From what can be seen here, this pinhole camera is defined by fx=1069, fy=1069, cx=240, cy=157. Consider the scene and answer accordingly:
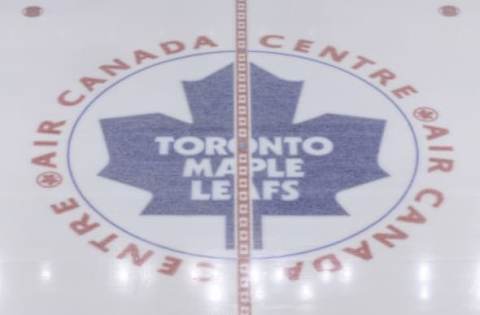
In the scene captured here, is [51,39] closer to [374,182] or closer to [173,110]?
[173,110]

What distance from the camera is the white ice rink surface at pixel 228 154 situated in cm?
→ 225

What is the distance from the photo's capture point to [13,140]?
103 inches

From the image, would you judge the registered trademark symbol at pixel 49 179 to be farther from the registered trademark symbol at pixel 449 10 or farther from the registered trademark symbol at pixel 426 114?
the registered trademark symbol at pixel 449 10

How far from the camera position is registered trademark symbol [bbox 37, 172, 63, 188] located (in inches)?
98.2

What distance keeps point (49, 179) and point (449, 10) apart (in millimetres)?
1292

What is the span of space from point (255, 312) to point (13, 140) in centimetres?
81

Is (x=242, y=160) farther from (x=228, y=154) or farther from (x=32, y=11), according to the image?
(x=32, y=11)

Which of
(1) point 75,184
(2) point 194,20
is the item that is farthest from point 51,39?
(1) point 75,184

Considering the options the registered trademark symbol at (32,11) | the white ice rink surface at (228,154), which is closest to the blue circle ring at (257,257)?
the white ice rink surface at (228,154)

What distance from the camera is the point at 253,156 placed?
2572 millimetres

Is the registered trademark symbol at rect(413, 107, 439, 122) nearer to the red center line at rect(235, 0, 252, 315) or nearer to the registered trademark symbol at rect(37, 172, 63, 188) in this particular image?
the red center line at rect(235, 0, 252, 315)

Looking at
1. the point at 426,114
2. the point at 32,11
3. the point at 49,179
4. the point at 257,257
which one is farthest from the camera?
the point at 32,11

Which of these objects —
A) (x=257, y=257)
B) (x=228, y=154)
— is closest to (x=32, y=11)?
(x=228, y=154)

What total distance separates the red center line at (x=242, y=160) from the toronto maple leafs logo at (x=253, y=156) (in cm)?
2
